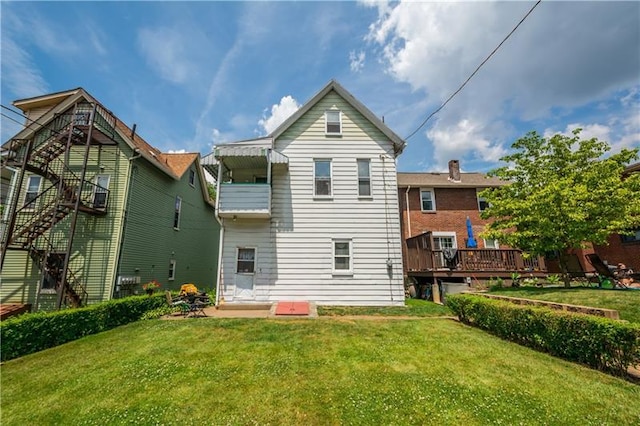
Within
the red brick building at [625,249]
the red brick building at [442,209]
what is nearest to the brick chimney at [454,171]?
the red brick building at [442,209]

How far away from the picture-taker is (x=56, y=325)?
25.5 feet

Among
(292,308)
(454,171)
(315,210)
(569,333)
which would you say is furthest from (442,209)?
(569,333)

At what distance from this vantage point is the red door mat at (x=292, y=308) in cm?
1005

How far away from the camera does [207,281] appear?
22.8 m

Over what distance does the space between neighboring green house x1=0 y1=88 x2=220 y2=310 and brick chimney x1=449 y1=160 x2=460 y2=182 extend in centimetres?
1971

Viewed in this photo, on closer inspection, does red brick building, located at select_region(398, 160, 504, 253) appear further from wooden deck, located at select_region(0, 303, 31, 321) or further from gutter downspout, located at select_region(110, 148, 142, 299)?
wooden deck, located at select_region(0, 303, 31, 321)

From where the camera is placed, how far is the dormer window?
44.6 ft

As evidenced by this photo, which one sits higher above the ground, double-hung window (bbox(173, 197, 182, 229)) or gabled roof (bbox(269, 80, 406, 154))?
gabled roof (bbox(269, 80, 406, 154))

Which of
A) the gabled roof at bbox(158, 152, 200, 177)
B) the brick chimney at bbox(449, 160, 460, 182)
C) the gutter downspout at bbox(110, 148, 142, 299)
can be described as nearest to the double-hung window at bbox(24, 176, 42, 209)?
the gutter downspout at bbox(110, 148, 142, 299)

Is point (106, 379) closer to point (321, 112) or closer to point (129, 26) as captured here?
point (129, 26)

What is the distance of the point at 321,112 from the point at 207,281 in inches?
663

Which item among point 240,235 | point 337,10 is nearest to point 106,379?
point 240,235

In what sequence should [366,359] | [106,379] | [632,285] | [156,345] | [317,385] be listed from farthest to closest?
[632,285]
[156,345]
[366,359]
[106,379]
[317,385]

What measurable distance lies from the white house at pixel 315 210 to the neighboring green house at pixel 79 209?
16.0ft
